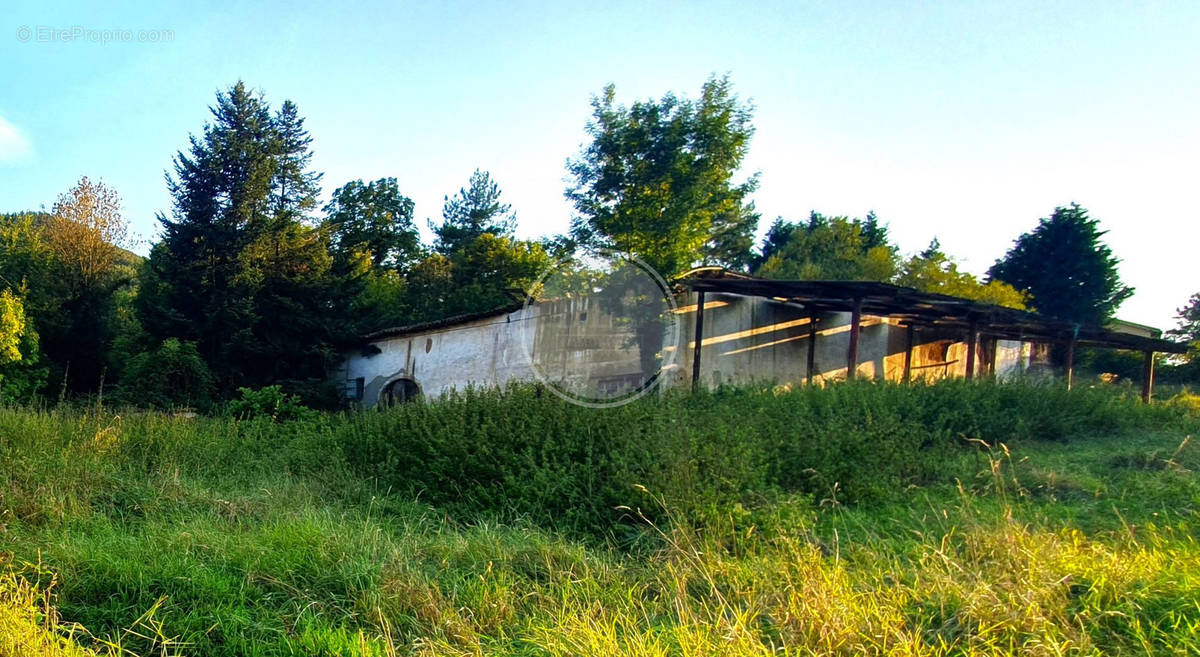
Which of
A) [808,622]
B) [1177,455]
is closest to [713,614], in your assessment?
[808,622]

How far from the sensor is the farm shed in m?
13.0

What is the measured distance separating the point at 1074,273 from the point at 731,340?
80.6 ft

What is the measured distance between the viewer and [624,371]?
13.1m

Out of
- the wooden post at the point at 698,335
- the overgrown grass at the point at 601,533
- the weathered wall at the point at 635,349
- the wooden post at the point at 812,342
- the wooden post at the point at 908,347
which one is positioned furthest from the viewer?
the wooden post at the point at 908,347

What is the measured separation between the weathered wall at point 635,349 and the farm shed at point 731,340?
0.03 m

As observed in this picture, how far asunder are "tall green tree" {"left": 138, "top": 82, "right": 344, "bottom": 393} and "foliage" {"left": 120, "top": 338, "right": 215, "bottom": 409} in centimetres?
103

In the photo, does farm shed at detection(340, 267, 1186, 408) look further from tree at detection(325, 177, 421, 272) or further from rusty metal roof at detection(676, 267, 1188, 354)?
tree at detection(325, 177, 421, 272)

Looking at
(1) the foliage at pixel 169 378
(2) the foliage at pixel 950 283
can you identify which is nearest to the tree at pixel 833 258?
(2) the foliage at pixel 950 283

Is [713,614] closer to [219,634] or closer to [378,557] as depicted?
[378,557]

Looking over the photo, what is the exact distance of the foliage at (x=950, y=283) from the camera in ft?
78.8

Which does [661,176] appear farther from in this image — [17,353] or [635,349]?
[17,353]

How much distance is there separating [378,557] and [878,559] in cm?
320

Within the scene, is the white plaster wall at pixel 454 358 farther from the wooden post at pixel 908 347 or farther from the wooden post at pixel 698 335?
the wooden post at pixel 908 347

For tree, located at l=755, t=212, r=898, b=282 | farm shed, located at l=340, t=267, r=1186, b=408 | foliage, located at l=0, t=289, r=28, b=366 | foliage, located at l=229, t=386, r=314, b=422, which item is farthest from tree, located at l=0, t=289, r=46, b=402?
tree, located at l=755, t=212, r=898, b=282
